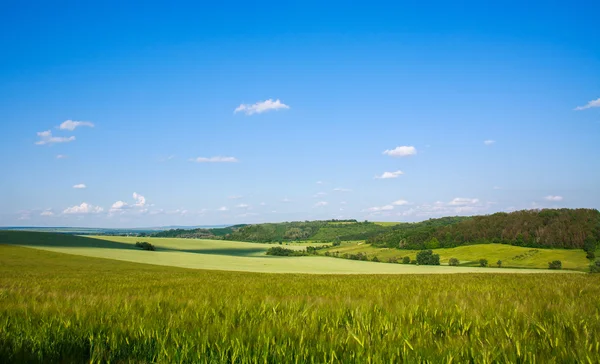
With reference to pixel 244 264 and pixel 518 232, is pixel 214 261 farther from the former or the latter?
pixel 518 232

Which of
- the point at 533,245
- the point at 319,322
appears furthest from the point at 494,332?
the point at 533,245

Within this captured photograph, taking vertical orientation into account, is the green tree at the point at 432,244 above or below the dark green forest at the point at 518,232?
below

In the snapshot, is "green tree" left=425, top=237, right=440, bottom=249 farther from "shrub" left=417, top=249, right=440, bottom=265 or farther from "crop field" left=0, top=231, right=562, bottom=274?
"crop field" left=0, top=231, right=562, bottom=274

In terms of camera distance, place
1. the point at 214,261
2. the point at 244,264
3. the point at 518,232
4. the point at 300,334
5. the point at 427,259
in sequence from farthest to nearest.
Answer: the point at 518,232, the point at 427,259, the point at 214,261, the point at 244,264, the point at 300,334

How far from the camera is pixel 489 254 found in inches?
4400

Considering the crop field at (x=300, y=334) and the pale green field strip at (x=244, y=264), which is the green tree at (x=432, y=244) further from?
the crop field at (x=300, y=334)

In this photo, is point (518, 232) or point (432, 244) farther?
point (432, 244)

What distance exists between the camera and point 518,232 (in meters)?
130

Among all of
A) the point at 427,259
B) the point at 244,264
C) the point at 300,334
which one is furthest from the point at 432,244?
the point at 300,334

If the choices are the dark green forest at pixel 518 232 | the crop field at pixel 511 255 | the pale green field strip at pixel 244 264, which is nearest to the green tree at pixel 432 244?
the dark green forest at pixel 518 232

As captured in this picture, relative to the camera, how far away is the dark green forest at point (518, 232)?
116 metres

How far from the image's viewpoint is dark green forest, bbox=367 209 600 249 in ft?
381

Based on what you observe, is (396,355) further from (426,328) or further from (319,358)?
(426,328)

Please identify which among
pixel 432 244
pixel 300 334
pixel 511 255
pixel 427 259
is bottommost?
pixel 511 255
